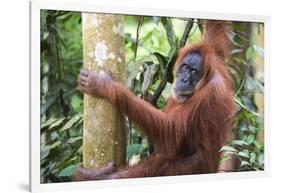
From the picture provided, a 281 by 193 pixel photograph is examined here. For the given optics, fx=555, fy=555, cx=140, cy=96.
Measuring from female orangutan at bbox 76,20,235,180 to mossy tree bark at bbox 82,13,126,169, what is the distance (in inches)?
1.9

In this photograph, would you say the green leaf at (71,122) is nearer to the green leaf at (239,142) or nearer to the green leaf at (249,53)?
the green leaf at (239,142)

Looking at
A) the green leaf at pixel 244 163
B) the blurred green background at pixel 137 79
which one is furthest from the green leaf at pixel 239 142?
the green leaf at pixel 244 163

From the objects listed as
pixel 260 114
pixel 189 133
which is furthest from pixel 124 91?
pixel 260 114

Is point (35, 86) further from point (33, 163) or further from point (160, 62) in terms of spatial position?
point (160, 62)

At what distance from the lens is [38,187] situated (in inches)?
120

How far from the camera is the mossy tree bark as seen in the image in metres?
3.15

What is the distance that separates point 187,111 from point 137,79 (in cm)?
37

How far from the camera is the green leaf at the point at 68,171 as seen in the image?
3.12m

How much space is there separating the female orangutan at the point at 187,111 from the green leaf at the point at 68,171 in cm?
3

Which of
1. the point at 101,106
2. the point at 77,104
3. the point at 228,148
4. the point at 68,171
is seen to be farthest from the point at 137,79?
the point at 228,148

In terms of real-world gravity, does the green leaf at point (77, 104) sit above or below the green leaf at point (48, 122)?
above

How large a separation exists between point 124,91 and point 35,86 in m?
0.52

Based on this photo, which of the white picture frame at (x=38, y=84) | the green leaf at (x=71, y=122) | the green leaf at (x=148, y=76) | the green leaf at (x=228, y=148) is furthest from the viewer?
the green leaf at (x=228, y=148)

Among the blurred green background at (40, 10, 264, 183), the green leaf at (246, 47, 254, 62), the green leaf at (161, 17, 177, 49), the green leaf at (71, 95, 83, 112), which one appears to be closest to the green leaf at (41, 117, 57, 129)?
the blurred green background at (40, 10, 264, 183)
